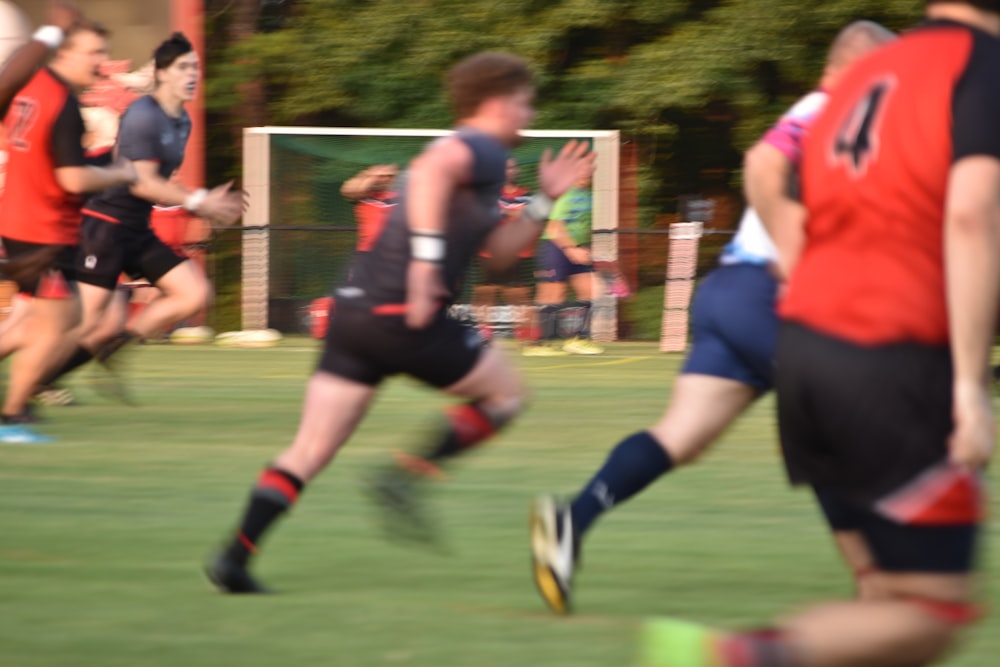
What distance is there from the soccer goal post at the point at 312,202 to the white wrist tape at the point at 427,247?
1522cm

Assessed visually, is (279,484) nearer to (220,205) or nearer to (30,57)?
(30,57)

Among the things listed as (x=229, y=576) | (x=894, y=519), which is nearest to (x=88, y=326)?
(x=229, y=576)

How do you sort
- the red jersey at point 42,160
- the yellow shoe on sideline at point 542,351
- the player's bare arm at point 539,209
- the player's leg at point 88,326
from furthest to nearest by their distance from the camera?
the yellow shoe on sideline at point 542,351, the player's leg at point 88,326, the red jersey at point 42,160, the player's bare arm at point 539,209

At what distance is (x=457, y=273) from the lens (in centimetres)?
564

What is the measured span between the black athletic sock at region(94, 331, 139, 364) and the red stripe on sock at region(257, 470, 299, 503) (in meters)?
5.77

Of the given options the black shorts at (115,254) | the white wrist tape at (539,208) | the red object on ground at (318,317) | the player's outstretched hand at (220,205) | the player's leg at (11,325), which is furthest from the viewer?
the red object on ground at (318,317)

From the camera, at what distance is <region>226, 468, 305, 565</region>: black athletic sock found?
5383mm

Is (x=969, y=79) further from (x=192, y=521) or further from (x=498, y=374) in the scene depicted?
(x=192, y=521)

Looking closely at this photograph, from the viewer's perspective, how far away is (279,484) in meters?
5.41

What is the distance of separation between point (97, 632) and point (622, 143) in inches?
720

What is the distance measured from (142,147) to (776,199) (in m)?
6.43

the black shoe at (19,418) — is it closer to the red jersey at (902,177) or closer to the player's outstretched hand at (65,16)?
the player's outstretched hand at (65,16)

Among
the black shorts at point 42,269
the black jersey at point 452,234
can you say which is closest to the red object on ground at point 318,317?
the black shorts at point 42,269

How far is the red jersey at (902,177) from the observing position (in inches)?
129
